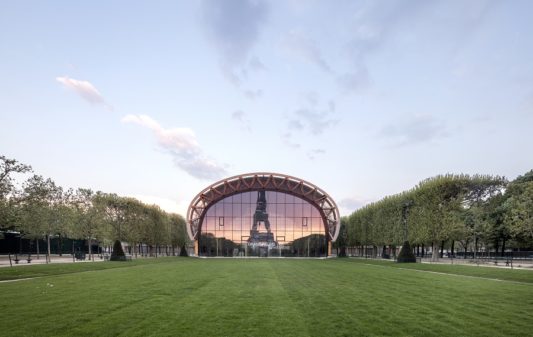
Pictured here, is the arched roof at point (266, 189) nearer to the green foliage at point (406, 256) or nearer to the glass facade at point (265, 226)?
the glass facade at point (265, 226)

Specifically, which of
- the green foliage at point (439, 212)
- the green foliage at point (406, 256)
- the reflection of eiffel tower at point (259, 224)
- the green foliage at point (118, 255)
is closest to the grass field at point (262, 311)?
the green foliage at point (406, 256)

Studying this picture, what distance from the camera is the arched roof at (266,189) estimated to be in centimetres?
7812

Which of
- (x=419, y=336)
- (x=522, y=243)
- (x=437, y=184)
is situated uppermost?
(x=437, y=184)

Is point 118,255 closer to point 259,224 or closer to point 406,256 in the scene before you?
point 259,224

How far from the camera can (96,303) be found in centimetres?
1412

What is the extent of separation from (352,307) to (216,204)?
219ft

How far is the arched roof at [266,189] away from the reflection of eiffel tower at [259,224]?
3401mm

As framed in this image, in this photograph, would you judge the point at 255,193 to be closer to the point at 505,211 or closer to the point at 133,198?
the point at 133,198

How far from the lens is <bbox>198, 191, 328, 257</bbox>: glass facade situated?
255ft

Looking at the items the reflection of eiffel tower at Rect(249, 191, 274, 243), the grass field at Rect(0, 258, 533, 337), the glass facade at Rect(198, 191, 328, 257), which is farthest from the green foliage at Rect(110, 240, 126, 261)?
the grass field at Rect(0, 258, 533, 337)

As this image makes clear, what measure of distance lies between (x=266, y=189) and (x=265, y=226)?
24.3 ft

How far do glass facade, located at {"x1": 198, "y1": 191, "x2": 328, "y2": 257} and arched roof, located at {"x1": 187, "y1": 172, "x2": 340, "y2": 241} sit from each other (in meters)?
→ 1.01

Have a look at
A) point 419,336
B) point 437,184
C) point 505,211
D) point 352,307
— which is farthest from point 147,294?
point 505,211

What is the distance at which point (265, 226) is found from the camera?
7781 cm
